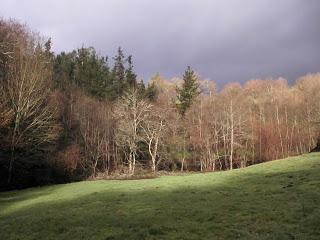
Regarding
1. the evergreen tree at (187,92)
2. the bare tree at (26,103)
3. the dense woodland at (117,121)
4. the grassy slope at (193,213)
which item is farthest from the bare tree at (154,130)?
the grassy slope at (193,213)

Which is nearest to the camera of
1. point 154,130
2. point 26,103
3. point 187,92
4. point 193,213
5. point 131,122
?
point 193,213

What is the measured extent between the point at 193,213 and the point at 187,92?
297 feet

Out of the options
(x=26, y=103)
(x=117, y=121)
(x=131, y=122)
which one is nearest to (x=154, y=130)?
(x=131, y=122)

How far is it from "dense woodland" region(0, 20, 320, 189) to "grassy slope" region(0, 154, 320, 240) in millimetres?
19316

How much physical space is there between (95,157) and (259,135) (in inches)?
1547

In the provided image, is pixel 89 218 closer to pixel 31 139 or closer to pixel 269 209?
pixel 269 209

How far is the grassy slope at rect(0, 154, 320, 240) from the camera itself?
16344 millimetres

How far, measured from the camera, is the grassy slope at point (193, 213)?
16344 mm

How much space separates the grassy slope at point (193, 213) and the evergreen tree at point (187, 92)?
76473 mm

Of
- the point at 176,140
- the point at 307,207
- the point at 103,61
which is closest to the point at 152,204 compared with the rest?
the point at 307,207

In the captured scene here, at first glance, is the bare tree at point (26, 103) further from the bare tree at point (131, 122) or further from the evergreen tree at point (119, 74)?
the evergreen tree at point (119, 74)

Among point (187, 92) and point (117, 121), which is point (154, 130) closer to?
point (117, 121)

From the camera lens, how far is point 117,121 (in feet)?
274

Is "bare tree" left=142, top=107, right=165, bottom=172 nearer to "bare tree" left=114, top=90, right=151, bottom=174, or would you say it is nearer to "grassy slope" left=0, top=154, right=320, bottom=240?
"bare tree" left=114, top=90, right=151, bottom=174
